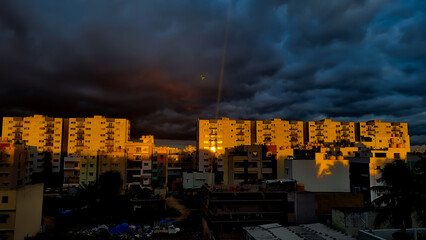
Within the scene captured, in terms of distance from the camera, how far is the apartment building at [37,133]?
101 metres

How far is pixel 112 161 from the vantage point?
77.4 m

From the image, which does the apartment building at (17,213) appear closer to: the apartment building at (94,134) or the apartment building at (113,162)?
the apartment building at (113,162)

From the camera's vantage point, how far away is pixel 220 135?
108 metres

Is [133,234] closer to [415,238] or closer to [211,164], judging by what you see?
[415,238]

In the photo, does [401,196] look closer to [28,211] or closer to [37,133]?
[28,211]

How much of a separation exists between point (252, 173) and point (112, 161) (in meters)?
35.9

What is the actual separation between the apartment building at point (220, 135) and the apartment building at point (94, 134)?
27.7 meters

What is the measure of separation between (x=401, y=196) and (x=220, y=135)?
85920 mm

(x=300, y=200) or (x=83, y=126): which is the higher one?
(x=83, y=126)

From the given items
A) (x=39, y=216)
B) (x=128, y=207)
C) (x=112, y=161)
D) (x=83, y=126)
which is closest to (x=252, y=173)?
(x=128, y=207)

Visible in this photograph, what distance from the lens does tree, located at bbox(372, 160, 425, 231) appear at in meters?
22.5

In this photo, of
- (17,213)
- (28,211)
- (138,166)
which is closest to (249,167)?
(138,166)

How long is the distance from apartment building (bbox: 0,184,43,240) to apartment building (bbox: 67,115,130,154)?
63.8m

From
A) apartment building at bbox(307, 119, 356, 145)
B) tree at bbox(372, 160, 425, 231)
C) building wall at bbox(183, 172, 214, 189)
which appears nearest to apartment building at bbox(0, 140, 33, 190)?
building wall at bbox(183, 172, 214, 189)
